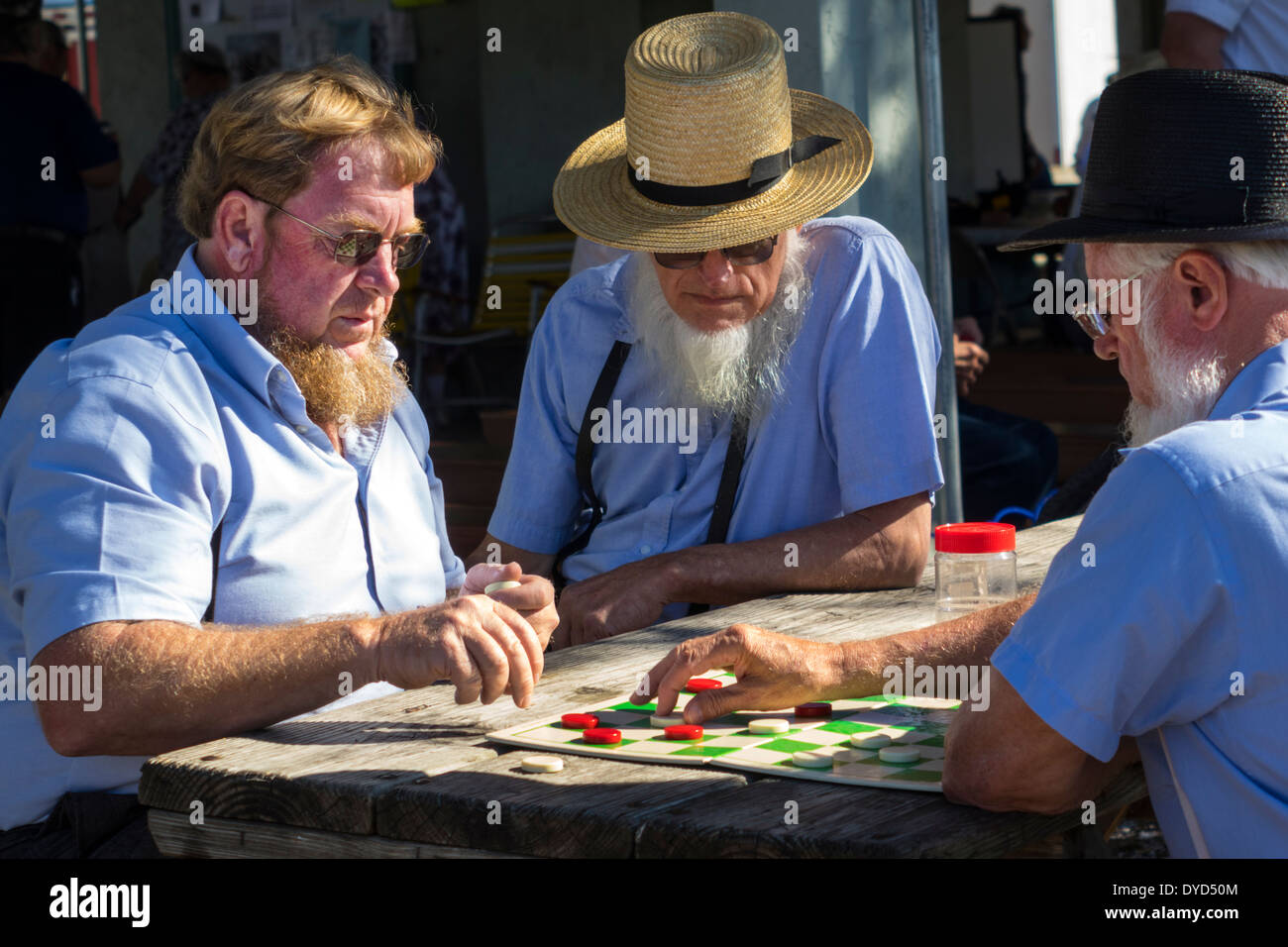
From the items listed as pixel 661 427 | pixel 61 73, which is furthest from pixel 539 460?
pixel 61 73

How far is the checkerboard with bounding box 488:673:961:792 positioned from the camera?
199 cm

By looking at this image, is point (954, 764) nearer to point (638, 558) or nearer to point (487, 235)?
point (638, 558)

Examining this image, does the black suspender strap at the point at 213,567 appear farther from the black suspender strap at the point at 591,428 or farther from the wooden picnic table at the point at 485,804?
the black suspender strap at the point at 591,428

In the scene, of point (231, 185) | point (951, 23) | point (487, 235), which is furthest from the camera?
point (951, 23)

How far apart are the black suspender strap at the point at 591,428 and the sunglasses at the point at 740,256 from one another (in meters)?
0.26

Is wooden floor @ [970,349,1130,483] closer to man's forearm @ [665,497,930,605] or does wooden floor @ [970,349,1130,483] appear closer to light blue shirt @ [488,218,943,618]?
light blue shirt @ [488,218,943,618]

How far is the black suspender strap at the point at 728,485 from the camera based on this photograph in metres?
3.45

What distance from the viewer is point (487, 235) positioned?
10922mm

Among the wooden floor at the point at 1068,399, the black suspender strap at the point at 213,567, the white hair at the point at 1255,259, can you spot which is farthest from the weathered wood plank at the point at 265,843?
the wooden floor at the point at 1068,399

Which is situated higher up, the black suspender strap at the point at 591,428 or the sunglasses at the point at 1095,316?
the sunglasses at the point at 1095,316

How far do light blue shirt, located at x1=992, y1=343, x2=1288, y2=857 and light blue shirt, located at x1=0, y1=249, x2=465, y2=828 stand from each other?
127 cm

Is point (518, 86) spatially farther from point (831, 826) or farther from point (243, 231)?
point (831, 826)

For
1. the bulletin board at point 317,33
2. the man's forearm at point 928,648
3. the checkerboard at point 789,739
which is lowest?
the checkerboard at point 789,739
